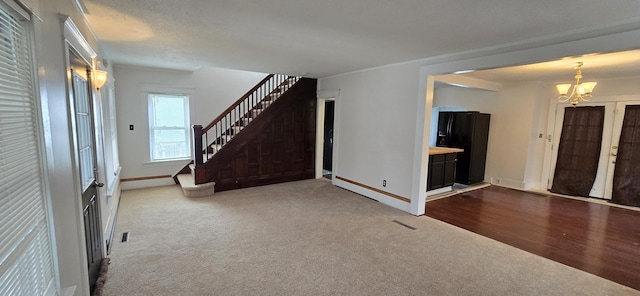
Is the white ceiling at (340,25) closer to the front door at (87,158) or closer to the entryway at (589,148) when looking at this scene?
the front door at (87,158)

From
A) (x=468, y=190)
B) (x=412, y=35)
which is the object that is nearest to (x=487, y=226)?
(x=468, y=190)

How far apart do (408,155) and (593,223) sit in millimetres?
2801

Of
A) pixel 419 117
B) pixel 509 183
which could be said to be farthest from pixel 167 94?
pixel 509 183

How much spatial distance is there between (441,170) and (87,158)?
530 cm

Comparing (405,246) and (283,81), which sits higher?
(283,81)

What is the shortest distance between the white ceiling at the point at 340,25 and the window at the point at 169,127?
1.68m

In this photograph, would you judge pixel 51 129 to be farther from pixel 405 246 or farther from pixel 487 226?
pixel 487 226

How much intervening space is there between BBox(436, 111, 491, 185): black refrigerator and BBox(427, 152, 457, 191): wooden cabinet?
28.8 inches

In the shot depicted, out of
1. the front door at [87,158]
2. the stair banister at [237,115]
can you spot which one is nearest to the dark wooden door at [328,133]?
the stair banister at [237,115]

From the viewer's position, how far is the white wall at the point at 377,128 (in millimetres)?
4191

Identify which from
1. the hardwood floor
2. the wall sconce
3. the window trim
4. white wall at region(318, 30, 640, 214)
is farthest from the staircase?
the hardwood floor

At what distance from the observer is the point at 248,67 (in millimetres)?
4703

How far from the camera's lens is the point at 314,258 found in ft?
9.15

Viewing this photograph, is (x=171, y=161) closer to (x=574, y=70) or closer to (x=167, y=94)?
(x=167, y=94)
